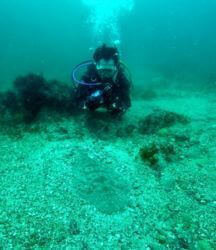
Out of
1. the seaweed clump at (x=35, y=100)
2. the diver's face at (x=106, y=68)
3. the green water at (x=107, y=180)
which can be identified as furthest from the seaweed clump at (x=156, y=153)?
the seaweed clump at (x=35, y=100)

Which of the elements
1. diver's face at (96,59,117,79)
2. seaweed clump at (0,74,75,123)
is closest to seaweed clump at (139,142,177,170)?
diver's face at (96,59,117,79)

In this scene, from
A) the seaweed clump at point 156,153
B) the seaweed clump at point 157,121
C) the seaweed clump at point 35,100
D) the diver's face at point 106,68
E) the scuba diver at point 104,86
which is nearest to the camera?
the seaweed clump at point 156,153

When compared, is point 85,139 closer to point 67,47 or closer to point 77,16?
point 67,47

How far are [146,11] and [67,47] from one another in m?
51.5

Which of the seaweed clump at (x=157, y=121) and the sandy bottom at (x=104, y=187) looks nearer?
the sandy bottom at (x=104, y=187)

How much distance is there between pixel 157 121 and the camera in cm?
775

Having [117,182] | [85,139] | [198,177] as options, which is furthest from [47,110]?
[198,177]

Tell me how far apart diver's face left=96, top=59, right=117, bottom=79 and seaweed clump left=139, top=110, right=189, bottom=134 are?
1507 mm

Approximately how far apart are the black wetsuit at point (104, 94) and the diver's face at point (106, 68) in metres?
0.12

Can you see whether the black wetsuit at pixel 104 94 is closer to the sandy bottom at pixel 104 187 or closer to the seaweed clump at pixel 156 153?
the sandy bottom at pixel 104 187

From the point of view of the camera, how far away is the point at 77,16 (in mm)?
78562

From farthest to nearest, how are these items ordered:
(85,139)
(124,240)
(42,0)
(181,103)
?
(42,0) → (181,103) → (85,139) → (124,240)

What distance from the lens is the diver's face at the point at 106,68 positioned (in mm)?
7752

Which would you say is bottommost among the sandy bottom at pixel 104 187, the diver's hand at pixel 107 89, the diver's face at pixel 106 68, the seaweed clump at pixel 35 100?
the sandy bottom at pixel 104 187
